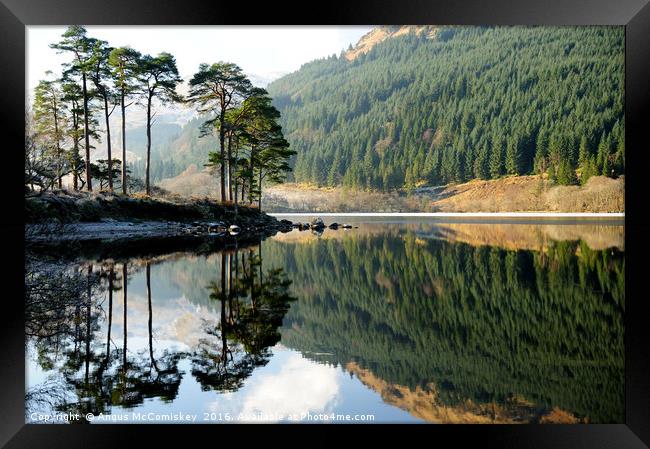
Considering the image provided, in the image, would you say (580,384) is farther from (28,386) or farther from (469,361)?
(28,386)

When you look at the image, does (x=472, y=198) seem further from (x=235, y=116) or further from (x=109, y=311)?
(x=109, y=311)

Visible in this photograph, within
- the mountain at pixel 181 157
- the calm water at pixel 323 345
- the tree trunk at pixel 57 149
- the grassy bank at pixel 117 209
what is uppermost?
the mountain at pixel 181 157

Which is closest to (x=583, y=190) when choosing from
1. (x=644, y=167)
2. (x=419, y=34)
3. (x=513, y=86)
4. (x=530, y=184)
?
(x=530, y=184)

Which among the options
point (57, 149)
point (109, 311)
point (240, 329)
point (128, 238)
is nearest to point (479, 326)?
point (240, 329)

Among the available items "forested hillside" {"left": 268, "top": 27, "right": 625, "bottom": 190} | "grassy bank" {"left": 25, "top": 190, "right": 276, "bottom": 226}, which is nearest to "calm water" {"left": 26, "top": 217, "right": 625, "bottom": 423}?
"grassy bank" {"left": 25, "top": 190, "right": 276, "bottom": 226}

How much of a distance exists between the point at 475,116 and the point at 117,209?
102 meters

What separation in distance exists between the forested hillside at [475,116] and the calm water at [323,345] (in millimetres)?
76523

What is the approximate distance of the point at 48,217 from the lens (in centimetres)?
2412

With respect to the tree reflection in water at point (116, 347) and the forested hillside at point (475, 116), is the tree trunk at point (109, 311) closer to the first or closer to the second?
the tree reflection in water at point (116, 347)

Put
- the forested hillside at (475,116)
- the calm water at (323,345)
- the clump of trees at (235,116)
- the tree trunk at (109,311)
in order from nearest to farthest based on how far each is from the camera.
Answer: the calm water at (323,345), the tree trunk at (109,311), the clump of trees at (235,116), the forested hillside at (475,116)

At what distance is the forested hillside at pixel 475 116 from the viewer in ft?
316

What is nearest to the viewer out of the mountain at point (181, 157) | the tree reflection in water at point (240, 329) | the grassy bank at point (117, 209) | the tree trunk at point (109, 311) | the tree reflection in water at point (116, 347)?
the tree reflection in water at point (116, 347)

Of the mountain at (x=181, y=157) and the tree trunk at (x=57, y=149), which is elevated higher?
the mountain at (x=181, y=157)
